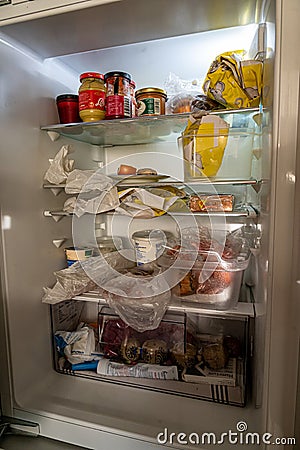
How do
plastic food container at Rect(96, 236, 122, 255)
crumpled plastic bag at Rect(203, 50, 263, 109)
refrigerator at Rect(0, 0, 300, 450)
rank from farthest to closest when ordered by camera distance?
plastic food container at Rect(96, 236, 122, 255)
crumpled plastic bag at Rect(203, 50, 263, 109)
refrigerator at Rect(0, 0, 300, 450)

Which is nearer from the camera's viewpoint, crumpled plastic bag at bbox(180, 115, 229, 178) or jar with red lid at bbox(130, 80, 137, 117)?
crumpled plastic bag at bbox(180, 115, 229, 178)

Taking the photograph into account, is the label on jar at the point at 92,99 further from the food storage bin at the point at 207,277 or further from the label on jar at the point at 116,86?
the food storage bin at the point at 207,277

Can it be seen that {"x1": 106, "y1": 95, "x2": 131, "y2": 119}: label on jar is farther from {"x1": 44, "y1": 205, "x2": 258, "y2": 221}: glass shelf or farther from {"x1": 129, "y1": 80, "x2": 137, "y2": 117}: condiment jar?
{"x1": 44, "y1": 205, "x2": 258, "y2": 221}: glass shelf

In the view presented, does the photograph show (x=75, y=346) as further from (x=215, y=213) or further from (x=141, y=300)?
(x=215, y=213)

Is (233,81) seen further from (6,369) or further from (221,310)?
(6,369)

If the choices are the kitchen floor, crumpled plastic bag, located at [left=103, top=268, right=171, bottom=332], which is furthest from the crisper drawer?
the kitchen floor

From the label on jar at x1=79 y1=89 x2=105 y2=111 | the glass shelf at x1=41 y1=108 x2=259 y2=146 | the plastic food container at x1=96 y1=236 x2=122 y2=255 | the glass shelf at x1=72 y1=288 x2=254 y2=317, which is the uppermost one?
the label on jar at x1=79 y1=89 x2=105 y2=111

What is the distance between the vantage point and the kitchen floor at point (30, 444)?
32.1 inches

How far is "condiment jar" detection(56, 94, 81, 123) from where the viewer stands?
99 cm

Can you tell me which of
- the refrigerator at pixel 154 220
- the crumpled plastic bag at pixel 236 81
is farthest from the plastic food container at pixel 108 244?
the crumpled plastic bag at pixel 236 81

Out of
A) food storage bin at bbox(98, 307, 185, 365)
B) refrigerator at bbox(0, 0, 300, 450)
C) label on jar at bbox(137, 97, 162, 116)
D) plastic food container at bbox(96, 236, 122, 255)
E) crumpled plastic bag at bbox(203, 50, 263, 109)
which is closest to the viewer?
refrigerator at bbox(0, 0, 300, 450)

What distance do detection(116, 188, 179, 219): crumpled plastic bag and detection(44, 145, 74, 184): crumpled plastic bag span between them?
212 mm

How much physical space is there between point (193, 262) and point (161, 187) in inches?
10.5

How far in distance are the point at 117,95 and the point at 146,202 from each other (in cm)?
35
